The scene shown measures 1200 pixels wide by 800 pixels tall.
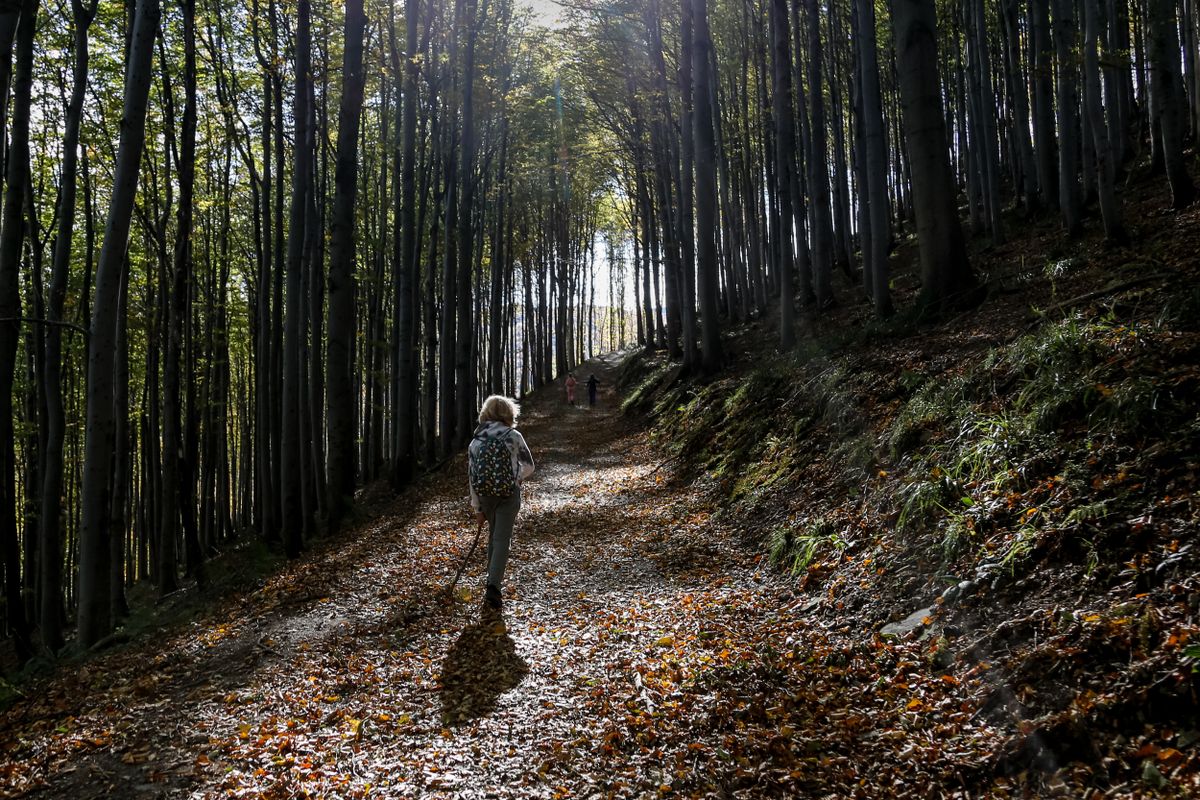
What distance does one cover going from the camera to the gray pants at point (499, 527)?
20.2 feet

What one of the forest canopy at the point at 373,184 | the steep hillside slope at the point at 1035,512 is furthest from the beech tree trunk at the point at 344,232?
the steep hillside slope at the point at 1035,512

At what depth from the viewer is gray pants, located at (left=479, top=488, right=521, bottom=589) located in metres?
6.17

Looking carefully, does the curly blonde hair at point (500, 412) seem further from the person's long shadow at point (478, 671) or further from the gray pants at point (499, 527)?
the person's long shadow at point (478, 671)

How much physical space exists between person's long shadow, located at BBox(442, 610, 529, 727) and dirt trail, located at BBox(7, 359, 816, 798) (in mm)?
19

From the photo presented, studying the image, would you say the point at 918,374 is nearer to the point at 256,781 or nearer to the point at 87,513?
the point at 256,781

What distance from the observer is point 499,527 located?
243 inches

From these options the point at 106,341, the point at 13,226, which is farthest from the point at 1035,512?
the point at 13,226

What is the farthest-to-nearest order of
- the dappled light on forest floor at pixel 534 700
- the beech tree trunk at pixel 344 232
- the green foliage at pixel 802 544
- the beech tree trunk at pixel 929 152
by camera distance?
1. the beech tree trunk at pixel 344 232
2. the beech tree trunk at pixel 929 152
3. the green foliage at pixel 802 544
4. the dappled light on forest floor at pixel 534 700

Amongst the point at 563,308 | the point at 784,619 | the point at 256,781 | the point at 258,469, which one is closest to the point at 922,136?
the point at 784,619

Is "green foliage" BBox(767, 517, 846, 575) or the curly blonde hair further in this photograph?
the curly blonde hair

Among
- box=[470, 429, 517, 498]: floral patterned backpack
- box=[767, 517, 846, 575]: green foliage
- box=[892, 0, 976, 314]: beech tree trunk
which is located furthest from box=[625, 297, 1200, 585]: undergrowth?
box=[470, 429, 517, 498]: floral patterned backpack

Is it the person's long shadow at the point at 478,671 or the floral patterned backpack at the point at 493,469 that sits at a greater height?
the floral patterned backpack at the point at 493,469

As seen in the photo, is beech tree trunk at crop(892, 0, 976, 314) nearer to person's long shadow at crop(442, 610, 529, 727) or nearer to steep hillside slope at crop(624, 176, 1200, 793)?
steep hillside slope at crop(624, 176, 1200, 793)

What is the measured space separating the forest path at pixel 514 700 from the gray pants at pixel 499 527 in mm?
433
